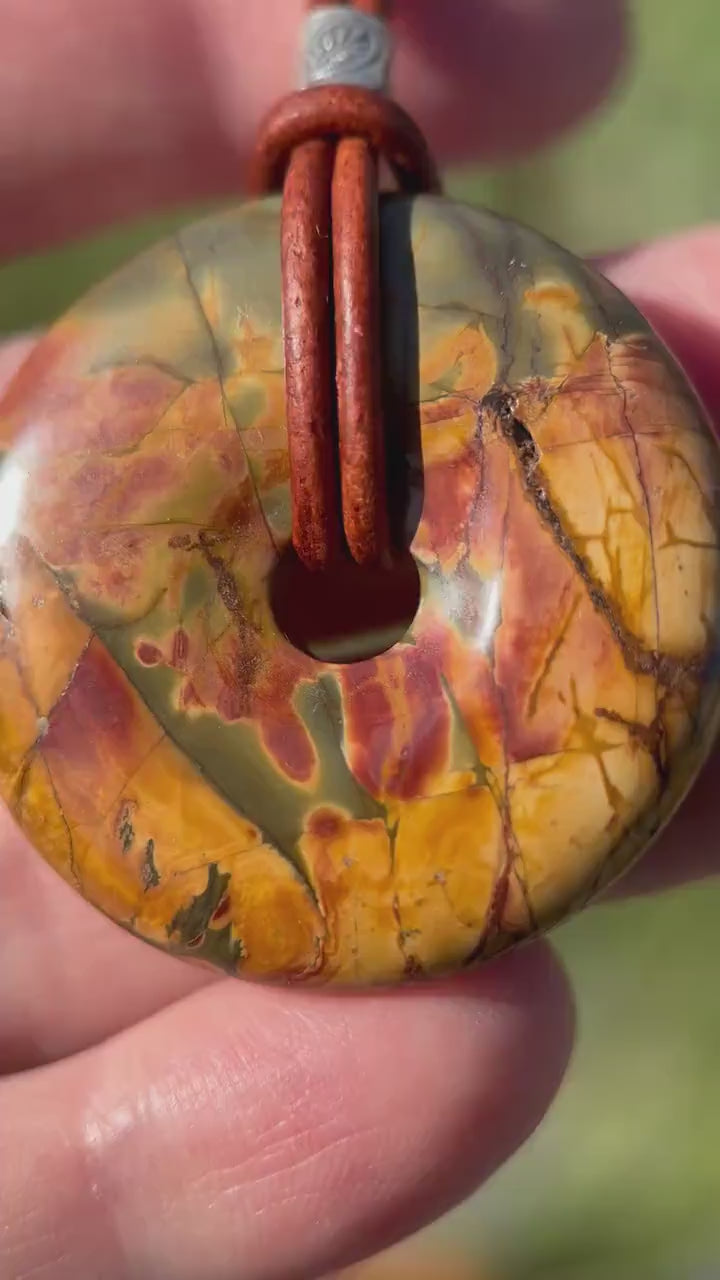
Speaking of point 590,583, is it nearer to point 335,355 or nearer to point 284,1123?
point 335,355

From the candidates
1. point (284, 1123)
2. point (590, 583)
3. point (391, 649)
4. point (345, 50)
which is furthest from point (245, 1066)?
point (345, 50)

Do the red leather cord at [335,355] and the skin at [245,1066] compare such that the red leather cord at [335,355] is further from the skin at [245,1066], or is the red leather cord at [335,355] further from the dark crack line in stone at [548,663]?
the skin at [245,1066]

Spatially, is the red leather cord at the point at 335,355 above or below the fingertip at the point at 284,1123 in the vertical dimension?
above

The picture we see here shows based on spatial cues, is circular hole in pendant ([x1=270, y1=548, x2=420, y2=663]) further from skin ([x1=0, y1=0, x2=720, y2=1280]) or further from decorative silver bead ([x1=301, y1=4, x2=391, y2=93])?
decorative silver bead ([x1=301, y1=4, x2=391, y2=93])

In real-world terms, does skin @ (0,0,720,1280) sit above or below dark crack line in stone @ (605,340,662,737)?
below

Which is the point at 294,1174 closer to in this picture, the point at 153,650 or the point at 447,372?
the point at 153,650

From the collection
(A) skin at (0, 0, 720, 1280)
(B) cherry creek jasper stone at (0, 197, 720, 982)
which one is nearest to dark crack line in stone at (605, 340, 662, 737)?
(B) cherry creek jasper stone at (0, 197, 720, 982)

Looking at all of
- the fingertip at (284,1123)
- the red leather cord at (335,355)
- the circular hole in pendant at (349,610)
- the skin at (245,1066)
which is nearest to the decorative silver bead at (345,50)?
the red leather cord at (335,355)
